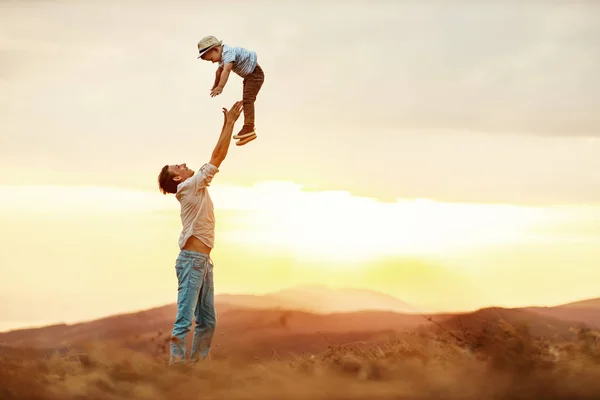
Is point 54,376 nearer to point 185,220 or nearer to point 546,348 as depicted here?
point 185,220

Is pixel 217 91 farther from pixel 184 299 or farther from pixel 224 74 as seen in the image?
pixel 184 299

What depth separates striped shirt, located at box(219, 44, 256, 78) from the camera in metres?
12.0

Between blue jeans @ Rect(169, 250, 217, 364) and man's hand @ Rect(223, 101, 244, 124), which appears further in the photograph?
man's hand @ Rect(223, 101, 244, 124)

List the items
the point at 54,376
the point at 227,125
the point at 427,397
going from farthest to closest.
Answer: the point at 227,125 < the point at 54,376 < the point at 427,397

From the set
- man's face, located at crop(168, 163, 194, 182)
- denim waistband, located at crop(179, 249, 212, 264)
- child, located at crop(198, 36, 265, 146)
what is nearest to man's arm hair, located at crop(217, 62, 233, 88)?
child, located at crop(198, 36, 265, 146)

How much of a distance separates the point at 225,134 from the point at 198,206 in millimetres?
935

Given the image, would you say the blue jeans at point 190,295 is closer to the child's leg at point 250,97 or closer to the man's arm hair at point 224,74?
the child's leg at point 250,97

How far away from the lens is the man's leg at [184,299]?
10852mm

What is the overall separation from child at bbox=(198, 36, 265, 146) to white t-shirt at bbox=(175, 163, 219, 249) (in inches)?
49.5

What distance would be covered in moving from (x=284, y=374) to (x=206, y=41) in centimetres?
427

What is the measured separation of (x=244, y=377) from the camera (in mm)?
10375

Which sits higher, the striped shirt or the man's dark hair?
the striped shirt

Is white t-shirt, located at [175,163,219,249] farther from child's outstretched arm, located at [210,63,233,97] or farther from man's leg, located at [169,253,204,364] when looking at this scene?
child's outstretched arm, located at [210,63,233,97]

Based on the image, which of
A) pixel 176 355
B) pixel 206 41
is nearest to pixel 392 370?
pixel 176 355
